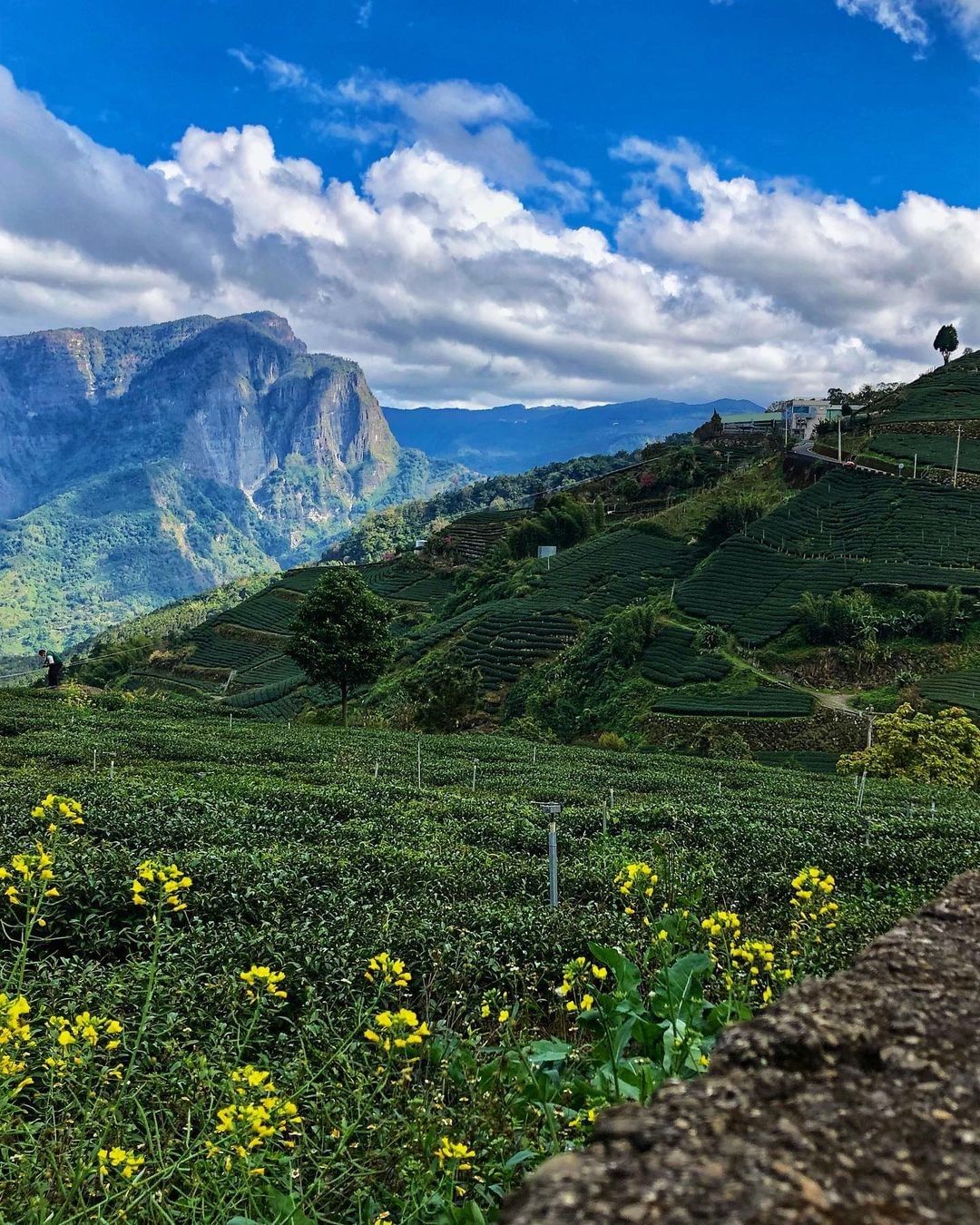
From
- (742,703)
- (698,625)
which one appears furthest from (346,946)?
(698,625)

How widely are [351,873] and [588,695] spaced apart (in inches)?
1581

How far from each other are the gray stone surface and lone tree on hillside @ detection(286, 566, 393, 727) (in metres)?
29.5

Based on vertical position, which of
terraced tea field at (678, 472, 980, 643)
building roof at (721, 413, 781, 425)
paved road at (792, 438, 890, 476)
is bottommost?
terraced tea field at (678, 472, 980, 643)

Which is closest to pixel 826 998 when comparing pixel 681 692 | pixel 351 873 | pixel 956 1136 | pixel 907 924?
pixel 956 1136

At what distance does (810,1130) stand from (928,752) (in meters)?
29.4

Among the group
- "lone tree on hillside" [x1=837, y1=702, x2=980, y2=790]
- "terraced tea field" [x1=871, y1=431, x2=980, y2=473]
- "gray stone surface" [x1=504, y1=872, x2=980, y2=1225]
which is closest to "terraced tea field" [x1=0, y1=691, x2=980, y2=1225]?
"gray stone surface" [x1=504, y1=872, x2=980, y2=1225]

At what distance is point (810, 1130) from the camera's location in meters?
1.43

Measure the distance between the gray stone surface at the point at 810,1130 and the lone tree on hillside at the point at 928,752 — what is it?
1062 inches

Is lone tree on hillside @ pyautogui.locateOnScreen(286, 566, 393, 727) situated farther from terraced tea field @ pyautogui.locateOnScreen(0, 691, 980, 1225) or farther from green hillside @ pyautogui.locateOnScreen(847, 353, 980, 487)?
green hillside @ pyautogui.locateOnScreen(847, 353, 980, 487)

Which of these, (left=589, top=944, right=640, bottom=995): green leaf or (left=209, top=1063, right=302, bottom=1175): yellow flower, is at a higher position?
(left=589, top=944, right=640, bottom=995): green leaf

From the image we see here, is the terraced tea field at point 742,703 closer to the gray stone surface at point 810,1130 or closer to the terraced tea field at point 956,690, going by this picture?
the terraced tea field at point 956,690

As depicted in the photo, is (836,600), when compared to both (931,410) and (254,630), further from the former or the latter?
(254,630)

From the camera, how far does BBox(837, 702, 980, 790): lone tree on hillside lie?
2575 centimetres

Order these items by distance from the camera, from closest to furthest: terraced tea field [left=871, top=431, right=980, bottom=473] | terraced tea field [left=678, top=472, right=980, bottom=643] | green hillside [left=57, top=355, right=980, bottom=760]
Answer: green hillside [left=57, top=355, right=980, bottom=760] < terraced tea field [left=678, top=472, right=980, bottom=643] < terraced tea field [left=871, top=431, right=980, bottom=473]
